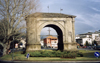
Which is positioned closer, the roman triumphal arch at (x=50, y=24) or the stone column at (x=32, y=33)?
the stone column at (x=32, y=33)

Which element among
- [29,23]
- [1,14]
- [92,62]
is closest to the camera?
[92,62]

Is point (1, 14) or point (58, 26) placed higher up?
point (1, 14)

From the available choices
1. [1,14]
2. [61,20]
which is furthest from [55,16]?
[1,14]

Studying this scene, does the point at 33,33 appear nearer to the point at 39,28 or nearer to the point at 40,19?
the point at 39,28

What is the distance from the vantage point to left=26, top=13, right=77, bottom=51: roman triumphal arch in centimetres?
2478

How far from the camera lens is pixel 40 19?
25.3 meters

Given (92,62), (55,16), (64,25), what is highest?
(55,16)

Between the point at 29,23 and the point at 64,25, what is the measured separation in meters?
7.75

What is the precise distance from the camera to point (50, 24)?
25688 mm

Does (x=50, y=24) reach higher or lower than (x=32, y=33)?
higher

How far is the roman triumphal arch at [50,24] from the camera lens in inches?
976

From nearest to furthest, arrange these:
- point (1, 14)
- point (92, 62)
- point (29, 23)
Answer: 1. point (92, 62)
2. point (1, 14)
3. point (29, 23)

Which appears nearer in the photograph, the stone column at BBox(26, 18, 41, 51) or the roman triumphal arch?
the stone column at BBox(26, 18, 41, 51)

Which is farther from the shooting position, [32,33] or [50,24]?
[50,24]
